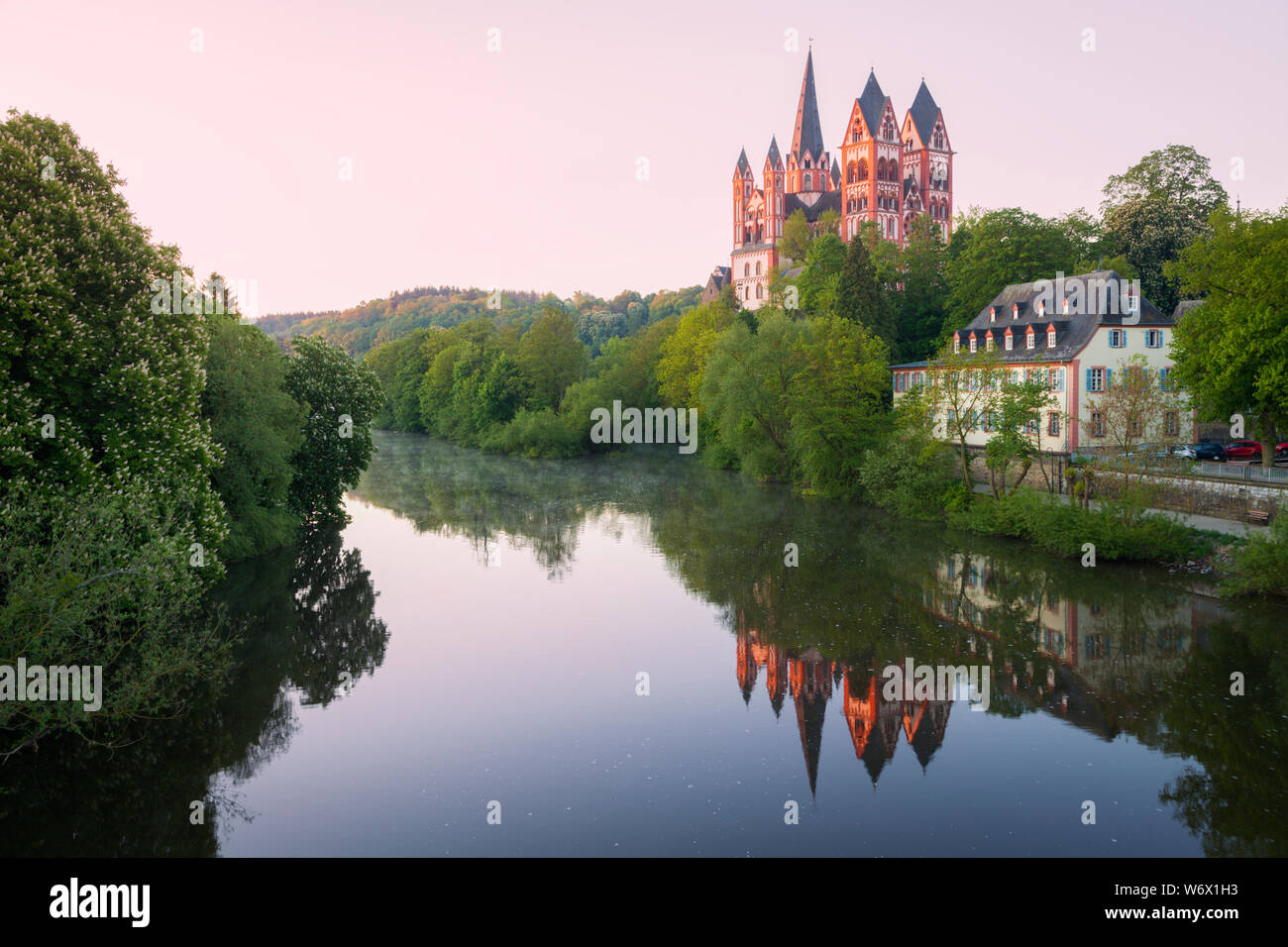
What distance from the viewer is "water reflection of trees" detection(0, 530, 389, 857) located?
12039 millimetres

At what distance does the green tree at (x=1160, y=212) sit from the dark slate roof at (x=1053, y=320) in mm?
13527

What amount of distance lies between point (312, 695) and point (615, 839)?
820 centimetres

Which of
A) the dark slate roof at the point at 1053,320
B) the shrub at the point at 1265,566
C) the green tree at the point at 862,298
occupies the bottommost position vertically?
the shrub at the point at 1265,566

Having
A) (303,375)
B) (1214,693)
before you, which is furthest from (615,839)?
(303,375)

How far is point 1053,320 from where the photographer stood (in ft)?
140

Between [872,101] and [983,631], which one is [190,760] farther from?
[872,101]

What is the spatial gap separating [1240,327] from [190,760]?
3165 cm

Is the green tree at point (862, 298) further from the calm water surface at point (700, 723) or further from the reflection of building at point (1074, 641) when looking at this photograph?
the reflection of building at point (1074, 641)

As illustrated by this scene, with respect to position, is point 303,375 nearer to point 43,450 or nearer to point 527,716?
point 43,450

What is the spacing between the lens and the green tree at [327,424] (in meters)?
35.2

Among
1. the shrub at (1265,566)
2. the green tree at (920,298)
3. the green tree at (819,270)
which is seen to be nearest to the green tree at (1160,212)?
the green tree at (920,298)

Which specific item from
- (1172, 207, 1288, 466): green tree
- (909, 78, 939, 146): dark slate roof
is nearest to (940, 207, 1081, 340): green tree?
(1172, 207, 1288, 466): green tree

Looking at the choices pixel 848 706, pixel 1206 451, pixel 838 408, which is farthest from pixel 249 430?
pixel 1206 451
